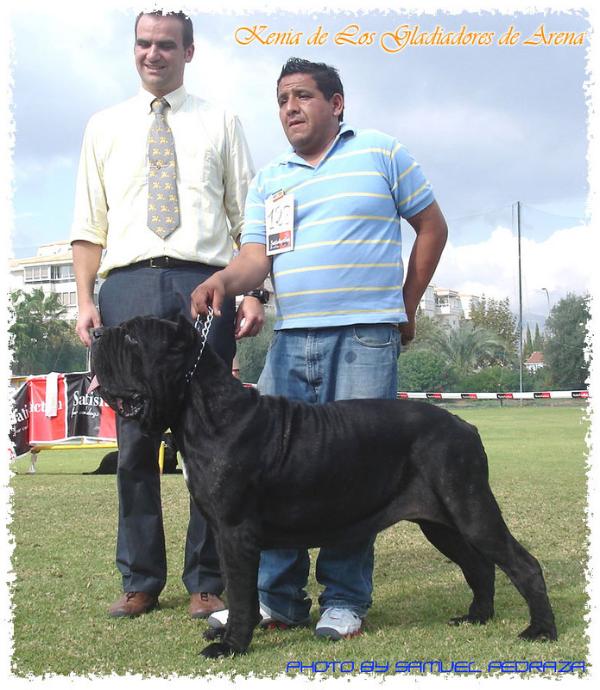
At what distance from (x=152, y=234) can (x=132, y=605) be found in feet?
6.77

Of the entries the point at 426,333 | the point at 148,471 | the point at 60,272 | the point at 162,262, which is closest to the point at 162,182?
the point at 162,262

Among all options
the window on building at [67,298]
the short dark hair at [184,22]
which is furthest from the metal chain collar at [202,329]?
the window on building at [67,298]

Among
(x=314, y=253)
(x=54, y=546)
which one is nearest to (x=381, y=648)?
(x=314, y=253)

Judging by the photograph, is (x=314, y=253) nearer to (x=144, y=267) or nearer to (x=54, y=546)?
(x=144, y=267)

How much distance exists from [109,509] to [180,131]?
5.09 metres

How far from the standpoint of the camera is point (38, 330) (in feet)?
164

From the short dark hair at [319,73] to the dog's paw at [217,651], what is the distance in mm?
2733

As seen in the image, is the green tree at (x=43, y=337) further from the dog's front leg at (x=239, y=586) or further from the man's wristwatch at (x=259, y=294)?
the dog's front leg at (x=239, y=586)

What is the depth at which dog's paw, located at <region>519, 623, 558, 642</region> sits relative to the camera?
11.0 ft

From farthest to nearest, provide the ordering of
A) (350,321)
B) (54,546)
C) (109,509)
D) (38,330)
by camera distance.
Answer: (38,330) < (109,509) < (54,546) < (350,321)

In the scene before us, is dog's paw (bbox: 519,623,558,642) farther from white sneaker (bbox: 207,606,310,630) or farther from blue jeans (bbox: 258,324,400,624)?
white sneaker (bbox: 207,606,310,630)

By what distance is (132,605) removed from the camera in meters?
4.01

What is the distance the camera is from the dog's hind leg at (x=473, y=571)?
375cm

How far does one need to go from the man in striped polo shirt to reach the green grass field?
0.30 metres
